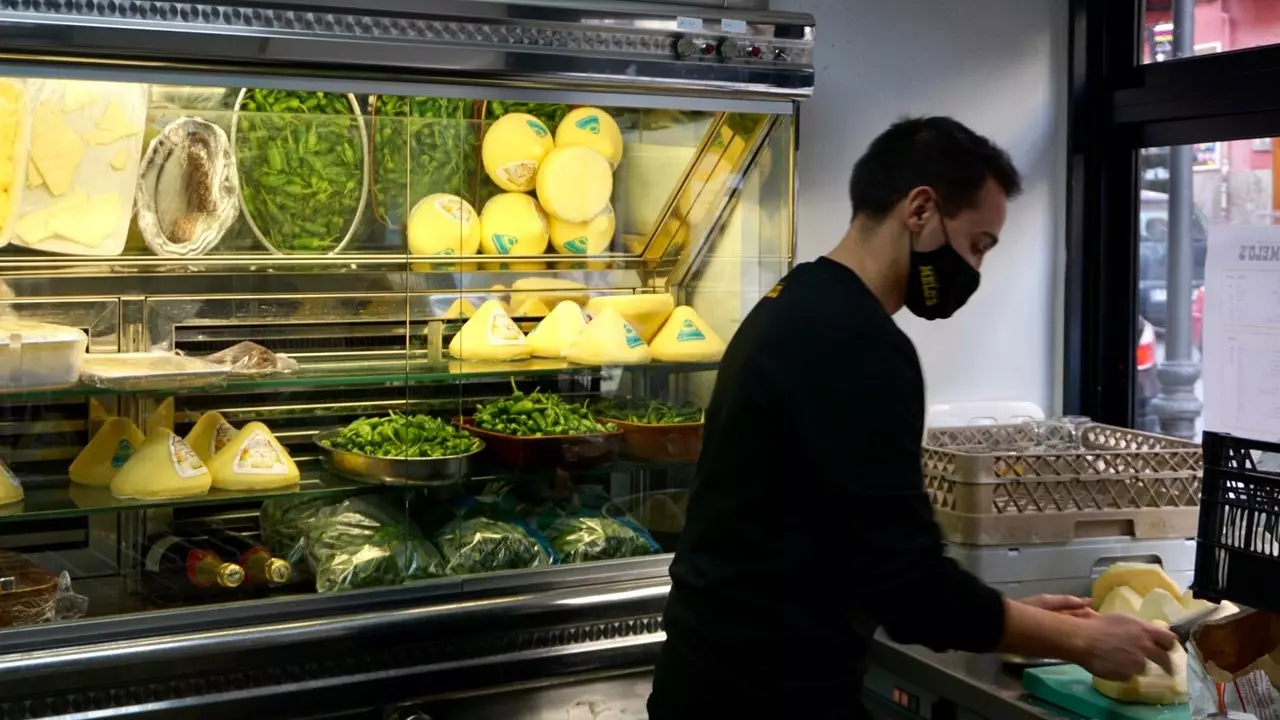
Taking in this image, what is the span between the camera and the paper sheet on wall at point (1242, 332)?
3.36 meters

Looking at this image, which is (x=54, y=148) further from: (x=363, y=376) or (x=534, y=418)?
(x=534, y=418)

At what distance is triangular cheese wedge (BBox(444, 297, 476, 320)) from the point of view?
9.47 feet

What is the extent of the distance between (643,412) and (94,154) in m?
1.35

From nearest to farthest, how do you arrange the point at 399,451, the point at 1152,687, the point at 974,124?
the point at 1152,687 → the point at 399,451 → the point at 974,124

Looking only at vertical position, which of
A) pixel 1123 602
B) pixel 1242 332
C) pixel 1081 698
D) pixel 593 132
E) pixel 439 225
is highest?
pixel 593 132

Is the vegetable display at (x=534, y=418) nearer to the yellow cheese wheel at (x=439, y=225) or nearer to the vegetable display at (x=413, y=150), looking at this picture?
the yellow cheese wheel at (x=439, y=225)

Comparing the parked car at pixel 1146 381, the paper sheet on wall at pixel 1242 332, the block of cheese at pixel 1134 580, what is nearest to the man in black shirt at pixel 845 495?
the block of cheese at pixel 1134 580

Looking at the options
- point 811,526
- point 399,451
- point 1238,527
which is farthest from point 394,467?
point 1238,527

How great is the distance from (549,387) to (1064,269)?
69.3 inches

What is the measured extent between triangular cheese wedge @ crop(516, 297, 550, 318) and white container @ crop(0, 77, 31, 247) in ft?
3.55

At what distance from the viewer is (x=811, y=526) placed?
1935mm

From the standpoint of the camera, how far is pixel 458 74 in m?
2.61

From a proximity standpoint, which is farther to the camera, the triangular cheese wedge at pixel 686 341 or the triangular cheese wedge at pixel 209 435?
the triangular cheese wedge at pixel 686 341

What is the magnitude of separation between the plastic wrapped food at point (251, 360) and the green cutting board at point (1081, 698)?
64.3 inches
